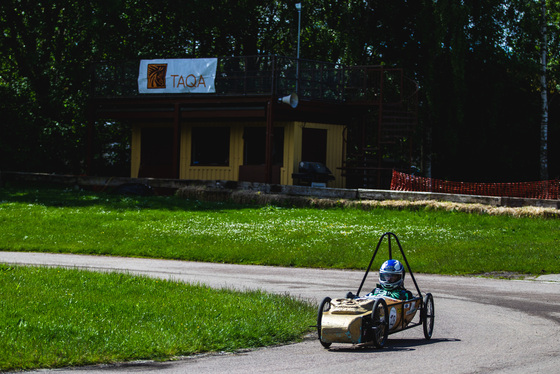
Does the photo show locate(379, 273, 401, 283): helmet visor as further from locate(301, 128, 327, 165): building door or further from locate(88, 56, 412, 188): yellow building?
locate(301, 128, 327, 165): building door

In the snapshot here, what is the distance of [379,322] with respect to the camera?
9250 millimetres

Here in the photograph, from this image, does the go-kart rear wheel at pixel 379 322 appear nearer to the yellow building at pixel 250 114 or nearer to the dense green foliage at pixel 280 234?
the dense green foliage at pixel 280 234

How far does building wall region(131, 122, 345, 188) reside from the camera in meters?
35.1

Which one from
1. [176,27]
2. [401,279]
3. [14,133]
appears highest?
[176,27]

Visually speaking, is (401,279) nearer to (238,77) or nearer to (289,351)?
(289,351)

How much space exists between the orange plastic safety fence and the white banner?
965cm

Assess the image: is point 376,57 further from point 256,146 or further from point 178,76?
point 178,76

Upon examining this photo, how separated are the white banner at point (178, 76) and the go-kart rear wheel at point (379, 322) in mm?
25181

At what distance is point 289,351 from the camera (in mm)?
9266

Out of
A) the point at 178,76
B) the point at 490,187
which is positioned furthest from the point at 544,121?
the point at 178,76

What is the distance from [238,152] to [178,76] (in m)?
4.98

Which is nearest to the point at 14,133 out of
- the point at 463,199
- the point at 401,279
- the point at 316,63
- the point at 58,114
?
the point at 58,114

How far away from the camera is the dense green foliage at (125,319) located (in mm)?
8578

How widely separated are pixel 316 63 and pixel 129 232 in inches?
545
